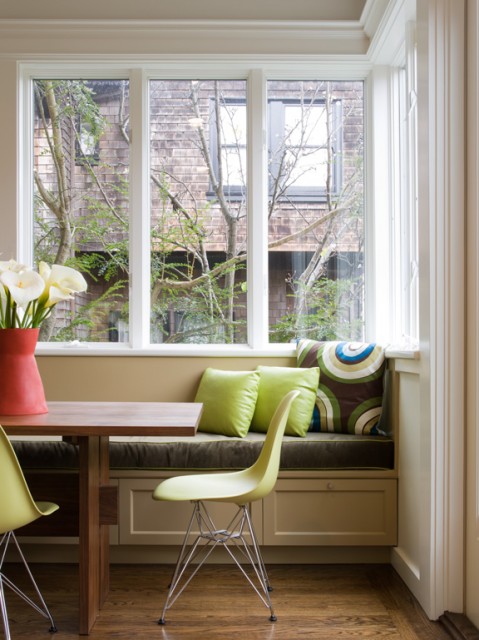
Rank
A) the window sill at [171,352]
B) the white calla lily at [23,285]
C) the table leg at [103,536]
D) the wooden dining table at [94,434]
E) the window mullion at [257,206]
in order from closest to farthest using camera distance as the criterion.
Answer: the wooden dining table at [94,434] → the white calla lily at [23,285] → the table leg at [103,536] → the window sill at [171,352] → the window mullion at [257,206]

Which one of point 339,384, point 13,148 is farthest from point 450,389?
point 13,148

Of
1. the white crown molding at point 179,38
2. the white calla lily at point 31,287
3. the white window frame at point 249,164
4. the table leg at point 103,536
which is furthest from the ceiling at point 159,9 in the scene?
the table leg at point 103,536

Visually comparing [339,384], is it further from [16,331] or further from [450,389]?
[16,331]

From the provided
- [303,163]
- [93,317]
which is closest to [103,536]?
[93,317]

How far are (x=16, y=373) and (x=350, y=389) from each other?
1.82m

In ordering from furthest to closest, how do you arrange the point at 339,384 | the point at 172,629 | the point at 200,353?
the point at 200,353 < the point at 339,384 < the point at 172,629

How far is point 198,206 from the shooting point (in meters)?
4.35

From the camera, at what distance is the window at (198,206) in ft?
14.1

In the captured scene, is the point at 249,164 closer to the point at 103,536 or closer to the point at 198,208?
the point at 198,208

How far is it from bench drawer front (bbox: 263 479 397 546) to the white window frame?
38.8 inches

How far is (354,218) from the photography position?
14.2 ft

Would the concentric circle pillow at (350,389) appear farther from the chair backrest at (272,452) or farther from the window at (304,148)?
the window at (304,148)

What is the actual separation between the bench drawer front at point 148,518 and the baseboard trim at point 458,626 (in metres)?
1.04

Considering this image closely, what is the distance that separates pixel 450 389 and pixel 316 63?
7.72ft
